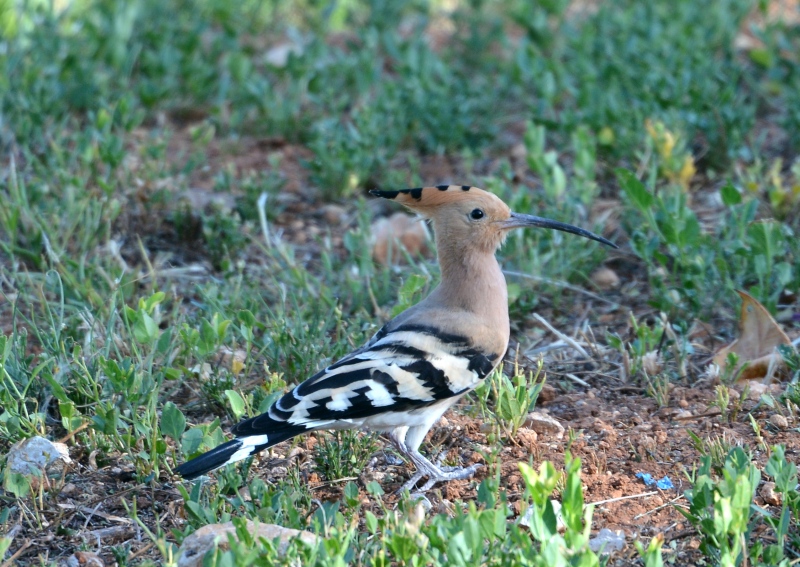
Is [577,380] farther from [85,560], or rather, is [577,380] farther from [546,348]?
[85,560]

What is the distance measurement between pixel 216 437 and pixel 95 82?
2.89 meters

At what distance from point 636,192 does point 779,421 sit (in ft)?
3.49

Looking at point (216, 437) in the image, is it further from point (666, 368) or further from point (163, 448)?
point (666, 368)

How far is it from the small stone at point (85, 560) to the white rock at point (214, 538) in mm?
272

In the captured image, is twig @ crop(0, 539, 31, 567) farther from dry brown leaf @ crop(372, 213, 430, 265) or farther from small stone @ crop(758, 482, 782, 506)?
dry brown leaf @ crop(372, 213, 430, 265)

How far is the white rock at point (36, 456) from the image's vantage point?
2.91m

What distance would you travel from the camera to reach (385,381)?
114 inches

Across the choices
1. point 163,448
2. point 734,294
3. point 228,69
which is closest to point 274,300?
point 163,448

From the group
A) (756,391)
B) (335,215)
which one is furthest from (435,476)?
(335,215)

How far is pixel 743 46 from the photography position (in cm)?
601

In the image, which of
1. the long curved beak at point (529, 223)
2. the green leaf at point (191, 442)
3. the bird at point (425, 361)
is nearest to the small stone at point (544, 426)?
the bird at point (425, 361)

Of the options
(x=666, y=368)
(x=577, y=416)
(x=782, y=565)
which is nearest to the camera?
(x=782, y=565)

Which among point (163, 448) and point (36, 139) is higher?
point (36, 139)

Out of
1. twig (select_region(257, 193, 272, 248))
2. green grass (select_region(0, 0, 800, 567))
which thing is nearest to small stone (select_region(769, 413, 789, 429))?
green grass (select_region(0, 0, 800, 567))
